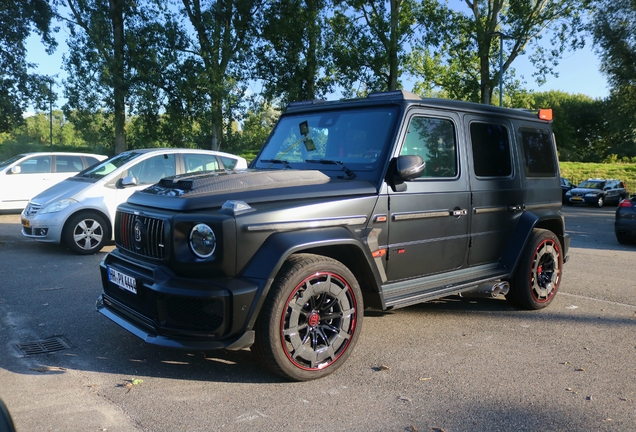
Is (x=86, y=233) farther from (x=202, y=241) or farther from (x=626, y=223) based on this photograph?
(x=626, y=223)

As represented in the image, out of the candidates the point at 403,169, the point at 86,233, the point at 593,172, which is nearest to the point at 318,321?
the point at 403,169

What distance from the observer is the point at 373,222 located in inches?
170

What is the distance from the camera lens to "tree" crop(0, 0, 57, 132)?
90.4ft

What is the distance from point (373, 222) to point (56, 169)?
12.5 m

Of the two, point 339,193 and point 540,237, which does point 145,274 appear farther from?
point 540,237

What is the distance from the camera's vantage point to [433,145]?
4.90 metres

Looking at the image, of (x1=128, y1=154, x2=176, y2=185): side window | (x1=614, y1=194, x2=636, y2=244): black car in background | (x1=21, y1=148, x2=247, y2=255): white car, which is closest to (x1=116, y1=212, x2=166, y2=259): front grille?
(x1=21, y1=148, x2=247, y2=255): white car

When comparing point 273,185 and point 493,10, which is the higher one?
point 493,10

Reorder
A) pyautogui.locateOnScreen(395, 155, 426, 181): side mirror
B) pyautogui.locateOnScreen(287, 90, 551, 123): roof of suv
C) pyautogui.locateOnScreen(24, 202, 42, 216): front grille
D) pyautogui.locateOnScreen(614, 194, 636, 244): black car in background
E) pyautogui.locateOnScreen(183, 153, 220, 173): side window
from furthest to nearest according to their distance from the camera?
pyautogui.locateOnScreen(614, 194, 636, 244): black car in background → pyautogui.locateOnScreen(183, 153, 220, 173): side window → pyautogui.locateOnScreen(24, 202, 42, 216): front grille → pyautogui.locateOnScreen(287, 90, 551, 123): roof of suv → pyautogui.locateOnScreen(395, 155, 426, 181): side mirror

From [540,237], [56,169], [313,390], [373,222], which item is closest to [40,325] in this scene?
[313,390]

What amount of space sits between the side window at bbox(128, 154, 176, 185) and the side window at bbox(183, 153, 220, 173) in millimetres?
273

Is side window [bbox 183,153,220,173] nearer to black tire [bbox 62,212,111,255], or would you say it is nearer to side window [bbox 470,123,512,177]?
black tire [bbox 62,212,111,255]

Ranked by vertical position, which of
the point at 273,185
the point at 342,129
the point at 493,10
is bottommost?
the point at 273,185

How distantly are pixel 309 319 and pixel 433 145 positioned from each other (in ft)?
6.41
